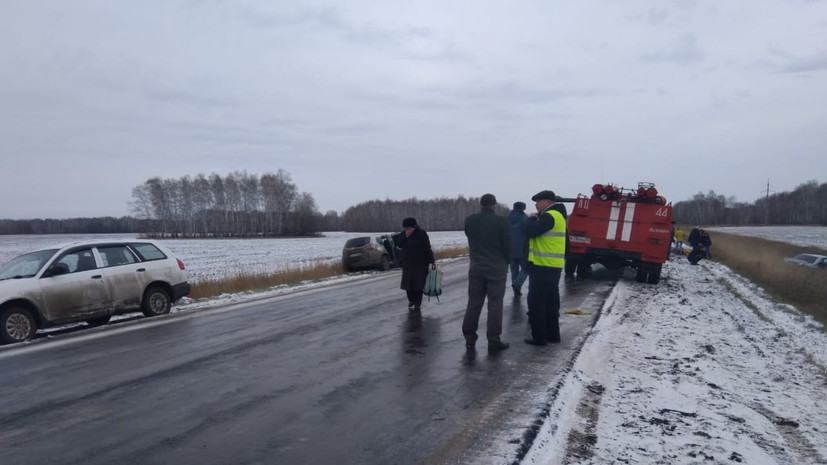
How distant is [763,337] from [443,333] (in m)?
5.75

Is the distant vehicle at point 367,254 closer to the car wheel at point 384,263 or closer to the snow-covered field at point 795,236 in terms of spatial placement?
the car wheel at point 384,263

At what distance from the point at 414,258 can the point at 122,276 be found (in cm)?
569

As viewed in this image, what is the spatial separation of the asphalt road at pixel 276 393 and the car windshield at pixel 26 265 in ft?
5.06

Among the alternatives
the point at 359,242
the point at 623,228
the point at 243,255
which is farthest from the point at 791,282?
the point at 243,255

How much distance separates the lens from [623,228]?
18000mm

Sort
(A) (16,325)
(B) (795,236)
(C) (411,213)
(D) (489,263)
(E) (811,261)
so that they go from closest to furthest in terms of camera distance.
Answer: (D) (489,263) < (A) (16,325) < (E) (811,261) < (B) (795,236) < (C) (411,213)

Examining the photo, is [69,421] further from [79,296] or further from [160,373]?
[79,296]

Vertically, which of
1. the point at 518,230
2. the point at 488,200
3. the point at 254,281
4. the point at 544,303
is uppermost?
the point at 488,200

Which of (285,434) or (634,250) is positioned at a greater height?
(634,250)

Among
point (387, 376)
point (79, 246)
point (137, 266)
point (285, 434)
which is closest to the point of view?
point (285, 434)

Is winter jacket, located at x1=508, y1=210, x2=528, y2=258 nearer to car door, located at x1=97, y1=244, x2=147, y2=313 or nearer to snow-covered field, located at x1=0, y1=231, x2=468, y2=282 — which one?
car door, located at x1=97, y1=244, x2=147, y2=313

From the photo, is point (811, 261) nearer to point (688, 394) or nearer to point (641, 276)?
point (641, 276)

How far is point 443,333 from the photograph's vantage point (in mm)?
9797

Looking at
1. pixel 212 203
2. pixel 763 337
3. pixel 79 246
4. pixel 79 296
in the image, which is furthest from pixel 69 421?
pixel 212 203
